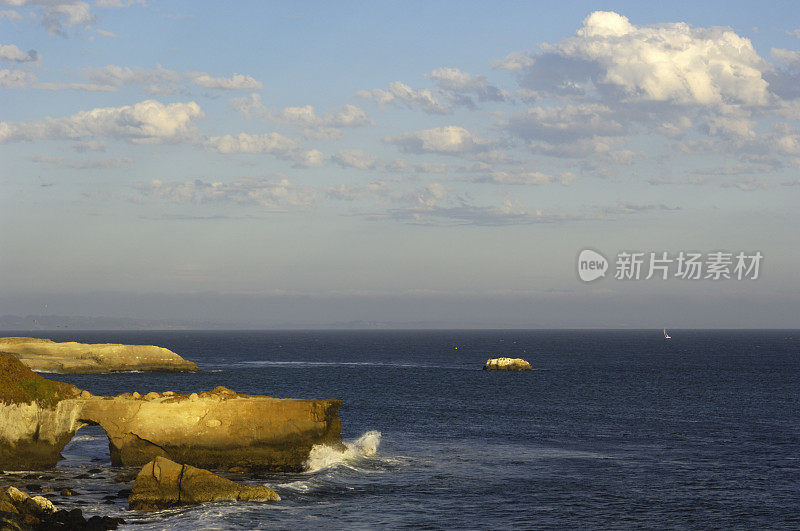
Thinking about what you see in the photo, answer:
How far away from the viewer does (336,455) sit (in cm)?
4259

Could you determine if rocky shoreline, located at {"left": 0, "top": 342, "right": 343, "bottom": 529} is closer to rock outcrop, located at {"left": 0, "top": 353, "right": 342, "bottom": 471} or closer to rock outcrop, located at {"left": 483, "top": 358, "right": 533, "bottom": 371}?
rock outcrop, located at {"left": 0, "top": 353, "right": 342, "bottom": 471}

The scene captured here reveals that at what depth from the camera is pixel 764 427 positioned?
60.4m

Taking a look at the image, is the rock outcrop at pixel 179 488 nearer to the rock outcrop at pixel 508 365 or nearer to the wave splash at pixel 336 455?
the wave splash at pixel 336 455

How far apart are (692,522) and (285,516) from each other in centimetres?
1694

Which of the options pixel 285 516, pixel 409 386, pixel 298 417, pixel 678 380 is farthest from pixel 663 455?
pixel 678 380

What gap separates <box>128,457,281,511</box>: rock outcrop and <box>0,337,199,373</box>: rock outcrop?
8900cm

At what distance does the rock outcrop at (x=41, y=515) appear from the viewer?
27.6 metres

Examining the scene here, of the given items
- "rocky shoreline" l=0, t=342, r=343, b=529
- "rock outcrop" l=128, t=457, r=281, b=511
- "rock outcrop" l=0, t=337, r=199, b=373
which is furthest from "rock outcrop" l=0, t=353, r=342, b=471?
"rock outcrop" l=0, t=337, r=199, b=373

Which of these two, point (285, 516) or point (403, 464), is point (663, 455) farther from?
point (285, 516)

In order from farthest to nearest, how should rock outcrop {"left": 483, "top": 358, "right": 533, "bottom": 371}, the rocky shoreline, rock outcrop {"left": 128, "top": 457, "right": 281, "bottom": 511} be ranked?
rock outcrop {"left": 483, "top": 358, "right": 533, "bottom": 371}
the rocky shoreline
rock outcrop {"left": 128, "top": 457, "right": 281, "bottom": 511}

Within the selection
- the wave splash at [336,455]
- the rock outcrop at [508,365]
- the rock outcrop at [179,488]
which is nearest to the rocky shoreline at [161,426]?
the wave splash at [336,455]

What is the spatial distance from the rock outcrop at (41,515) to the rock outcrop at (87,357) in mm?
91501

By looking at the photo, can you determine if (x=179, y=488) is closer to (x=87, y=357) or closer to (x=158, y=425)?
(x=158, y=425)

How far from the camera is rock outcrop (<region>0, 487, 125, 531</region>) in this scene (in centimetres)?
2758
